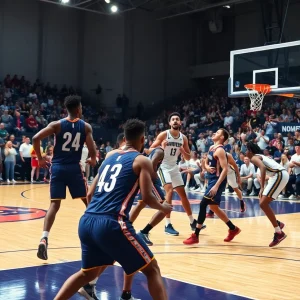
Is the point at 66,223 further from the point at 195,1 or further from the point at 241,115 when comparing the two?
the point at 195,1

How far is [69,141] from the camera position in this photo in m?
5.55

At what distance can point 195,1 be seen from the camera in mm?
23734

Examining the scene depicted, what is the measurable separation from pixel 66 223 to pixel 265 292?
4823 millimetres

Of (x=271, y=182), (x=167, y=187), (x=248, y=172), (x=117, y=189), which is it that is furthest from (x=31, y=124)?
(x=117, y=189)

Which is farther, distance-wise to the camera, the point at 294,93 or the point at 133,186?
the point at 294,93

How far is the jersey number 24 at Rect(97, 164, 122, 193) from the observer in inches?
130

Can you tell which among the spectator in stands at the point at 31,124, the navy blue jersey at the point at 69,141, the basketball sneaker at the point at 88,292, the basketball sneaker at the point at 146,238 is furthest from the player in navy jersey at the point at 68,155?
the spectator in stands at the point at 31,124

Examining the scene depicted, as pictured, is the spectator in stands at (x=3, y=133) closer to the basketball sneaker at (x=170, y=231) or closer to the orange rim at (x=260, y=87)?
the orange rim at (x=260, y=87)

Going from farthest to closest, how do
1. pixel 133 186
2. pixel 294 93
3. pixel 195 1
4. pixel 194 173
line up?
pixel 195 1
pixel 194 173
pixel 294 93
pixel 133 186

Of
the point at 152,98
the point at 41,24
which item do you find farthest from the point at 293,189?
the point at 41,24

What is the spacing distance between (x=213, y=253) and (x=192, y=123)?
17398mm

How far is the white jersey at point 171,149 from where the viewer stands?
24.8 ft

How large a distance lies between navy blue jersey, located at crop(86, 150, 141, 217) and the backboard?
9409mm

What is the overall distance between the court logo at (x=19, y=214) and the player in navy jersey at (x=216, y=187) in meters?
3.56
